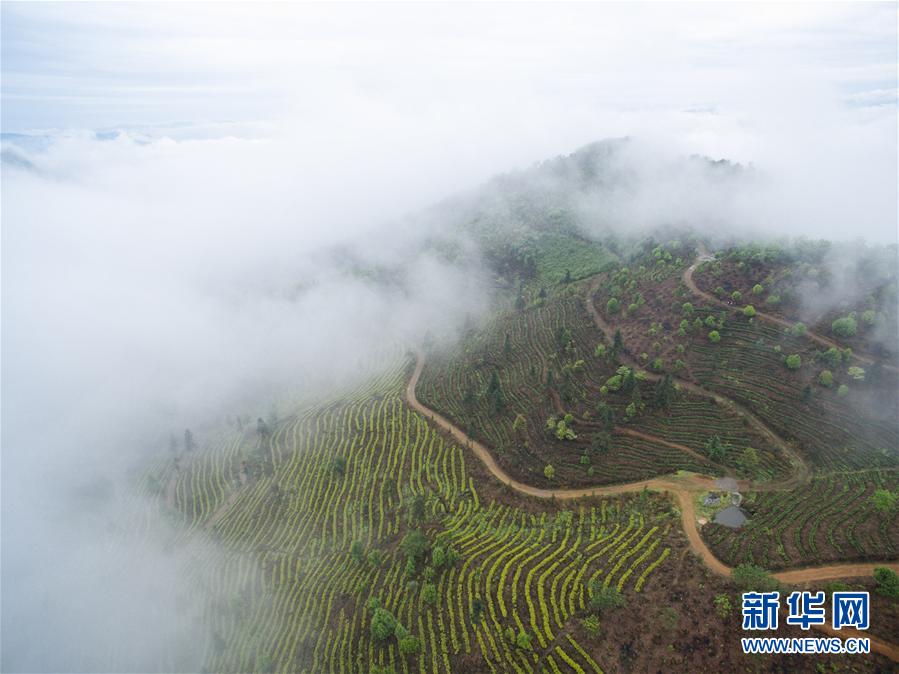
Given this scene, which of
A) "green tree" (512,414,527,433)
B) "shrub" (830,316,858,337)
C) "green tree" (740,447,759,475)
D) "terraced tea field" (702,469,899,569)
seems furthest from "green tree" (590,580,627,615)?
"shrub" (830,316,858,337)

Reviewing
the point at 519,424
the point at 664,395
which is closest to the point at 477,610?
the point at 519,424

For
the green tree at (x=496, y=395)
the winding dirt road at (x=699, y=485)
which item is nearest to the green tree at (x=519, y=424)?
the green tree at (x=496, y=395)

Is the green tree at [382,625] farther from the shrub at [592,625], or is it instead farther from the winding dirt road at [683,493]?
the winding dirt road at [683,493]

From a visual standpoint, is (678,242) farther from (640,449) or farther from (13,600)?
(13,600)

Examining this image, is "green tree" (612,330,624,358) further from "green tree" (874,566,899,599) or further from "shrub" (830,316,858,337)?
"green tree" (874,566,899,599)

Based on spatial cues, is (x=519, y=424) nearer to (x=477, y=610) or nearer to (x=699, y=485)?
(x=699, y=485)

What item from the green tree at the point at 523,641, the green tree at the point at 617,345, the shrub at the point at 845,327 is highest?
the shrub at the point at 845,327

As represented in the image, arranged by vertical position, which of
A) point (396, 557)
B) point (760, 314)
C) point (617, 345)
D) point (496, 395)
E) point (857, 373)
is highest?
point (760, 314)

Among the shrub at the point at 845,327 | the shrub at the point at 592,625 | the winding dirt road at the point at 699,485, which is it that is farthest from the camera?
the shrub at the point at 845,327

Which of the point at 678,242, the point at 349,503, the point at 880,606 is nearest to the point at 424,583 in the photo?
the point at 349,503
